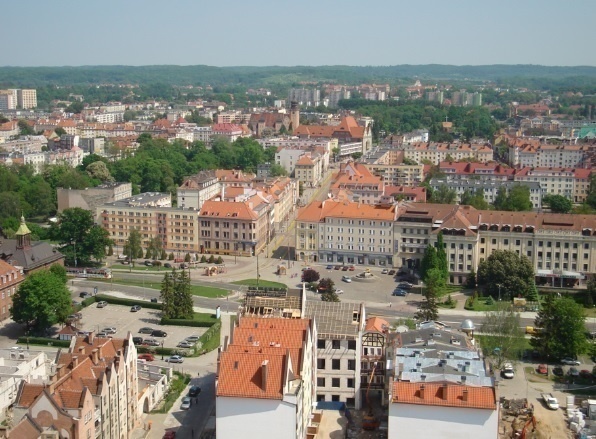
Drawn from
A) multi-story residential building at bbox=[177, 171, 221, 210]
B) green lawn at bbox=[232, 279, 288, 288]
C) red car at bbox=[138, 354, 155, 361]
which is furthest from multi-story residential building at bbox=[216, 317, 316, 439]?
multi-story residential building at bbox=[177, 171, 221, 210]

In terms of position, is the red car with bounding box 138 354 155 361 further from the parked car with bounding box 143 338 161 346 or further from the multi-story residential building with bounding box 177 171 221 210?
the multi-story residential building with bounding box 177 171 221 210

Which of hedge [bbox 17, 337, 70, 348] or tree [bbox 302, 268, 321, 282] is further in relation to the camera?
tree [bbox 302, 268, 321, 282]

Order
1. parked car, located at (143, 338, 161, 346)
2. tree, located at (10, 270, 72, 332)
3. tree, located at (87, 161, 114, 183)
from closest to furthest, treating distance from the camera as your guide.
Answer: parked car, located at (143, 338, 161, 346), tree, located at (10, 270, 72, 332), tree, located at (87, 161, 114, 183)

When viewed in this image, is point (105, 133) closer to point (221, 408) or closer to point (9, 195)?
point (9, 195)

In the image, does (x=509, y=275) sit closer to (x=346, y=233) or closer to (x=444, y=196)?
(x=346, y=233)

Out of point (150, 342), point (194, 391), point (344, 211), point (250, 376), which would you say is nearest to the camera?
point (250, 376)


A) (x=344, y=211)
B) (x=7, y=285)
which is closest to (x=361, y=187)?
(x=344, y=211)

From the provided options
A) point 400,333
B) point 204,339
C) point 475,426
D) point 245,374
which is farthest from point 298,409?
point 204,339
